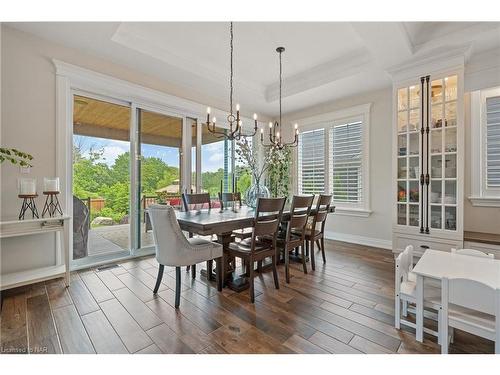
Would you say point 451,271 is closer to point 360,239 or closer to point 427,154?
point 427,154

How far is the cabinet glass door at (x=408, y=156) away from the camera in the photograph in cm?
308

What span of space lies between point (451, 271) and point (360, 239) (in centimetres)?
273

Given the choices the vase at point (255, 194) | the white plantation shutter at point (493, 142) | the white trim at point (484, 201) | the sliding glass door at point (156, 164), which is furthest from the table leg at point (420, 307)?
the sliding glass door at point (156, 164)

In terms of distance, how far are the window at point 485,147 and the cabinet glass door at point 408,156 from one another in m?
0.70

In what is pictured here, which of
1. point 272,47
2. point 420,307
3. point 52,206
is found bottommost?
point 420,307

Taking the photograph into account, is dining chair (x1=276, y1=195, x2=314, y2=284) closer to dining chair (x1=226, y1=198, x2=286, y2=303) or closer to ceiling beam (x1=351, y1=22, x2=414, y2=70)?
dining chair (x1=226, y1=198, x2=286, y2=303)

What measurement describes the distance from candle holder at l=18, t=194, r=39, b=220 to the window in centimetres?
513

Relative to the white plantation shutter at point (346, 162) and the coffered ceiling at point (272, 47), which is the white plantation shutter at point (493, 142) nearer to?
the coffered ceiling at point (272, 47)

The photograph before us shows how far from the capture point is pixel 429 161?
296cm

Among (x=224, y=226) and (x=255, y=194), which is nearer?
(x=224, y=226)

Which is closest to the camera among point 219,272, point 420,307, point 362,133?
point 420,307

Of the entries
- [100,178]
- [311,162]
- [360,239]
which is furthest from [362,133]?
[100,178]

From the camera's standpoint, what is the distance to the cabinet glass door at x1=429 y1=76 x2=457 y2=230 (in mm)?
2820
